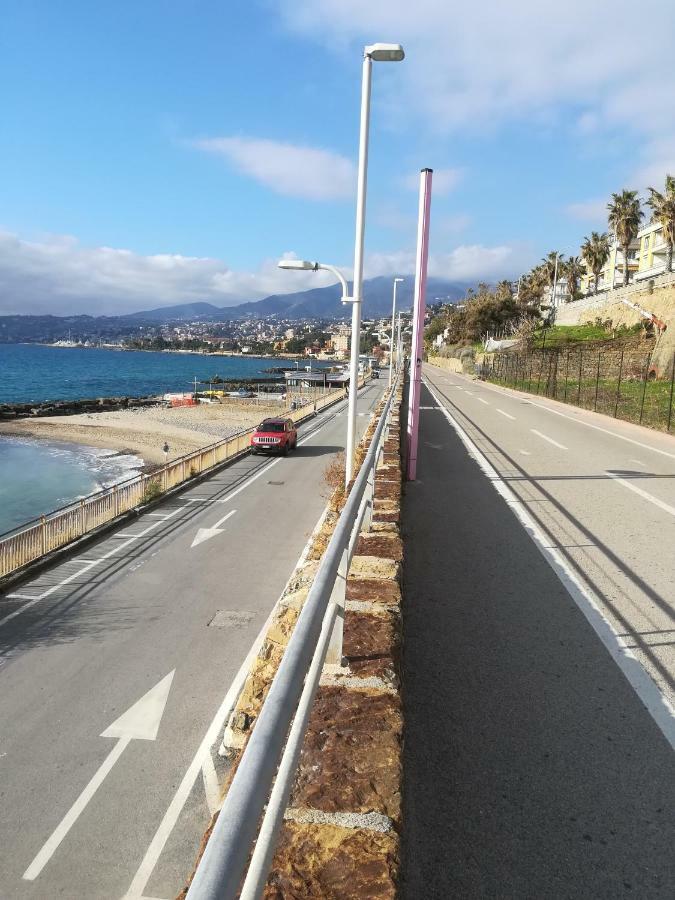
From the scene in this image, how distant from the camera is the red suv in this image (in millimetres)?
35156

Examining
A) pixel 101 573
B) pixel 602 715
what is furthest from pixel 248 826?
pixel 101 573

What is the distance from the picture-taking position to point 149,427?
69.8 m

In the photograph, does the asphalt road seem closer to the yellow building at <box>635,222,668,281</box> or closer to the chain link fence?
the chain link fence

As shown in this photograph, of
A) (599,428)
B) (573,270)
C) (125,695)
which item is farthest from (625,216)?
(125,695)

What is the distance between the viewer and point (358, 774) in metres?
2.53

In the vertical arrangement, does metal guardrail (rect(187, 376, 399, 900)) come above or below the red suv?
A: above

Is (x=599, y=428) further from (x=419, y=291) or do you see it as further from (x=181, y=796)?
(x=181, y=796)

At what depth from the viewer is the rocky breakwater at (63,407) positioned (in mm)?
80431

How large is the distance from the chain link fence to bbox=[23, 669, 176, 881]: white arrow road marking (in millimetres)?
18521

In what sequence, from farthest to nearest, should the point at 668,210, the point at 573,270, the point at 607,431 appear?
the point at 573,270
the point at 668,210
the point at 607,431

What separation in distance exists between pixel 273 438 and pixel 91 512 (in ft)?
50.5

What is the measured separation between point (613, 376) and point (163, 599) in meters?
37.9

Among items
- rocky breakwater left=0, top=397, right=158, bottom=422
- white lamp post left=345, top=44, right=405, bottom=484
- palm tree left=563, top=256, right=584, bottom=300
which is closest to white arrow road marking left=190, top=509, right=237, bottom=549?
white lamp post left=345, top=44, right=405, bottom=484

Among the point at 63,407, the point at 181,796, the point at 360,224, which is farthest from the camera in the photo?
the point at 63,407
